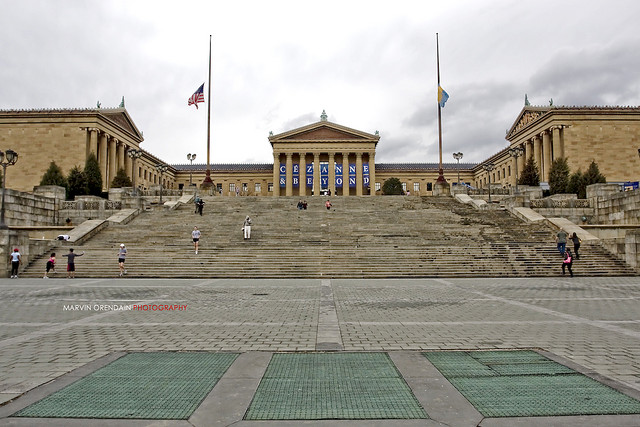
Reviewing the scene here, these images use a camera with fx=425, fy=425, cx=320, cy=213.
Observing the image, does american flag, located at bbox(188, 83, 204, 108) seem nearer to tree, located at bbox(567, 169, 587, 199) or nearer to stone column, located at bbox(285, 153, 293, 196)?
tree, located at bbox(567, 169, 587, 199)

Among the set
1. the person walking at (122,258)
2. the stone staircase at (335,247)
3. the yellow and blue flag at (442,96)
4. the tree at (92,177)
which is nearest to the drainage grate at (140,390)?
the stone staircase at (335,247)

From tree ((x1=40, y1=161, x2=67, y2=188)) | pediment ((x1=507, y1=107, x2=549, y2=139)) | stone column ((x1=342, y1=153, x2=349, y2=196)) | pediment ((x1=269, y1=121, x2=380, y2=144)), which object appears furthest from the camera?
pediment ((x1=269, y1=121, x2=380, y2=144))

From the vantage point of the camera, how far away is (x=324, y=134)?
8544 centimetres

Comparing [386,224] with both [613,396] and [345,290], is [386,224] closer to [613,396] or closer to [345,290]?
[345,290]

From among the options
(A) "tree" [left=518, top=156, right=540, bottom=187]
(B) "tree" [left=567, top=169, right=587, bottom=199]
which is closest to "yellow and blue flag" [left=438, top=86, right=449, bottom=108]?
(B) "tree" [left=567, top=169, right=587, bottom=199]

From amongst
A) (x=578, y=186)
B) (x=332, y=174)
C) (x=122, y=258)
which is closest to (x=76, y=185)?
(x=122, y=258)

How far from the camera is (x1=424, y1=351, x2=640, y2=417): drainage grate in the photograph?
378 centimetres

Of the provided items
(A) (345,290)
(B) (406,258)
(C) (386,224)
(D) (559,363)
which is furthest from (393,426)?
(C) (386,224)

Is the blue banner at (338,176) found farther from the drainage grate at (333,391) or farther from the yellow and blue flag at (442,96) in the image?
the drainage grate at (333,391)

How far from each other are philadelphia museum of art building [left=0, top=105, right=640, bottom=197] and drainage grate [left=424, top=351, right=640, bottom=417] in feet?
143

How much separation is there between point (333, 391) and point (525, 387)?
1.98m

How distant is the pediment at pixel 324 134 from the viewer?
278ft

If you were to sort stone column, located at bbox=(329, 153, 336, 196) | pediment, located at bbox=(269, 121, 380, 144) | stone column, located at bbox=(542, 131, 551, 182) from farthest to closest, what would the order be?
1. pediment, located at bbox=(269, 121, 380, 144)
2. stone column, located at bbox=(329, 153, 336, 196)
3. stone column, located at bbox=(542, 131, 551, 182)

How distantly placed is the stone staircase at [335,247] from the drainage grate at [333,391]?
45.1 ft
